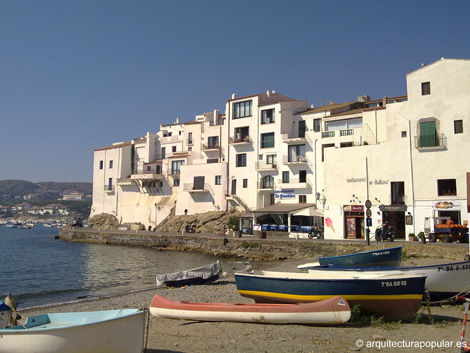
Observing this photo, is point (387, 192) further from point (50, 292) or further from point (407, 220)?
point (50, 292)

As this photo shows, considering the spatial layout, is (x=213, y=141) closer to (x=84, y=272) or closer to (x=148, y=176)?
(x=148, y=176)

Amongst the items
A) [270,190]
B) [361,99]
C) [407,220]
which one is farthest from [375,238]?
[361,99]

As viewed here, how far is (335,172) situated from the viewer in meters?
36.7

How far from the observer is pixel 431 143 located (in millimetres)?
32469

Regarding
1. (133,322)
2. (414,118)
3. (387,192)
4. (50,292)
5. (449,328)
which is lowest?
(50,292)

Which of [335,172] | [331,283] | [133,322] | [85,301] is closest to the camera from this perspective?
[133,322]

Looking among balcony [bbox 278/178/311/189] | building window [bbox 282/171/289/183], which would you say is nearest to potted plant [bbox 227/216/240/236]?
balcony [bbox 278/178/311/189]

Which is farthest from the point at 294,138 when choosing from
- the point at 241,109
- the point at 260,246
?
the point at 260,246

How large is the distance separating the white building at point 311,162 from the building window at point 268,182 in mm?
131

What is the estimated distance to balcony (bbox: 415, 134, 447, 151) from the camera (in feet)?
105

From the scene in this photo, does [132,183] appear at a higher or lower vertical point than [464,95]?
lower

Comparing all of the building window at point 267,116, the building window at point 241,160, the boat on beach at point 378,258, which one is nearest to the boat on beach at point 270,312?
the boat on beach at point 378,258

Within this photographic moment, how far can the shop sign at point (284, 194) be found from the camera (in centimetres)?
4472

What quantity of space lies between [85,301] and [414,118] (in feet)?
94.5
